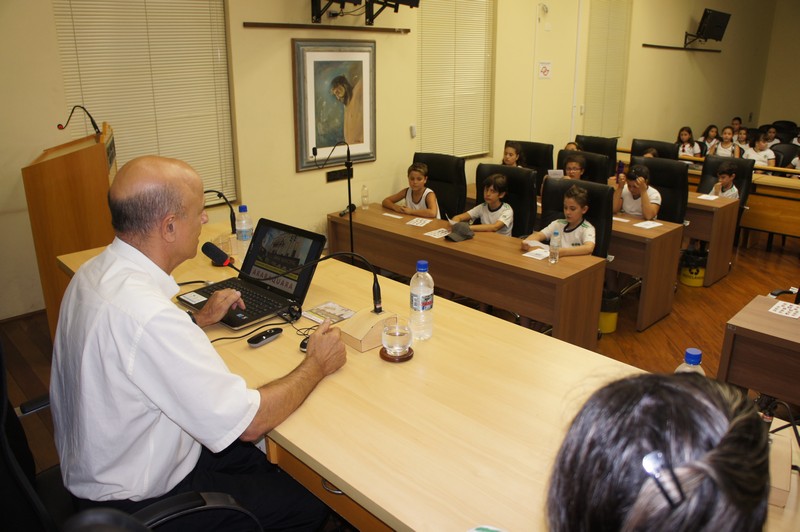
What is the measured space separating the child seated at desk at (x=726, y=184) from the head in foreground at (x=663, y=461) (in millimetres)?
5316

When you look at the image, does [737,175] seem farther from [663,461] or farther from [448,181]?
[663,461]

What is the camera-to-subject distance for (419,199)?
4867mm

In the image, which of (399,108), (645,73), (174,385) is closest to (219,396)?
(174,385)

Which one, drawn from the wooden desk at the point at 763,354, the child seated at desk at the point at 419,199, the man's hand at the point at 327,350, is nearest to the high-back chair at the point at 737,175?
the child seated at desk at the point at 419,199

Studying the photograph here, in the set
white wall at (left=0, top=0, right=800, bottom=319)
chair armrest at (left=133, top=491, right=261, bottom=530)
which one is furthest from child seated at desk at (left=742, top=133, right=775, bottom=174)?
chair armrest at (left=133, top=491, right=261, bottom=530)

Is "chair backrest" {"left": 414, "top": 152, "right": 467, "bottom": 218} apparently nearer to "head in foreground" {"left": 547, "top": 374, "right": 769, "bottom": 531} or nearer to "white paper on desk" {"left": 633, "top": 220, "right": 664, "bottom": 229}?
"white paper on desk" {"left": 633, "top": 220, "right": 664, "bottom": 229}

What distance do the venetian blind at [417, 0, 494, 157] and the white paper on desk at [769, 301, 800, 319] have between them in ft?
11.7

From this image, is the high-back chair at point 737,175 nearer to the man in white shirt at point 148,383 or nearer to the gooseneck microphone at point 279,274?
the gooseneck microphone at point 279,274

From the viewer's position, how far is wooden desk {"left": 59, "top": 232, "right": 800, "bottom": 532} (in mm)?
1296

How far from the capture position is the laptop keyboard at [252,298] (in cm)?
224

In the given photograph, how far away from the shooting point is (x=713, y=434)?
65cm

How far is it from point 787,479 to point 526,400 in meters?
0.62

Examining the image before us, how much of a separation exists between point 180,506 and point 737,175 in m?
5.58

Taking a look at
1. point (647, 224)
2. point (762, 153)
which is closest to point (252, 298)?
point (647, 224)
